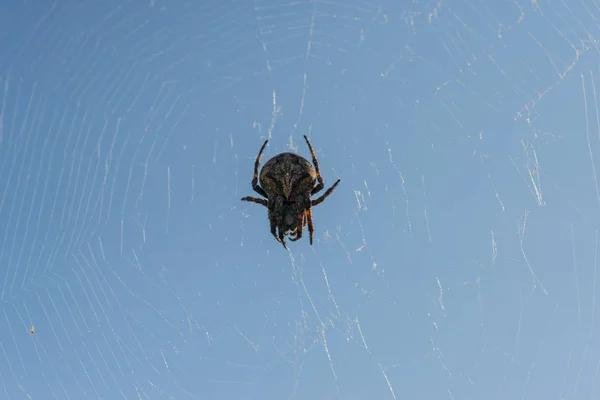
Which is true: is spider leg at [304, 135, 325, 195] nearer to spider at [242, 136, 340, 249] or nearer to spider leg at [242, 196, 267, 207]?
spider at [242, 136, 340, 249]

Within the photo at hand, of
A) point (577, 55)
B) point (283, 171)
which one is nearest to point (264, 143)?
point (283, 171)

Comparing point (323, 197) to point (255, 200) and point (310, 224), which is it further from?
point (255, 200)

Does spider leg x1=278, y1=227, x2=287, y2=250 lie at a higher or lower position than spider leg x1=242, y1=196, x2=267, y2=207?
lower

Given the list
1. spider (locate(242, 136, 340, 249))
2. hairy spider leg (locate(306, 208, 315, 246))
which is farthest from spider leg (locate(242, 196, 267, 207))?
hairy spider leg (locate(306, 208, 315, 246))

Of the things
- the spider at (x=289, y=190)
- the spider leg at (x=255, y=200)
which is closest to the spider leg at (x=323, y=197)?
the spider at (x=289, y=190)

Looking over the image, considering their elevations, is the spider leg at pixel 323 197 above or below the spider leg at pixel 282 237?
above

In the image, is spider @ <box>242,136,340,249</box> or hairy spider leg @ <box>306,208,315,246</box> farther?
hairy spider leg @ <box>306,208,315,246</box>

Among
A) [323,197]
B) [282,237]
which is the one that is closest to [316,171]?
[323,197]

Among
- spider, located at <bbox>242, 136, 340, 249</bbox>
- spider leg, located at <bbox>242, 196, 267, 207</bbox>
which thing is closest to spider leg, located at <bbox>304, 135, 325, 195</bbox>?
spider, located at <bbox>242, 136, 340, 249</bbox>

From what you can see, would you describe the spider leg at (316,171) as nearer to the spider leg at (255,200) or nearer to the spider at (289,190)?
the spider at (289,190)
